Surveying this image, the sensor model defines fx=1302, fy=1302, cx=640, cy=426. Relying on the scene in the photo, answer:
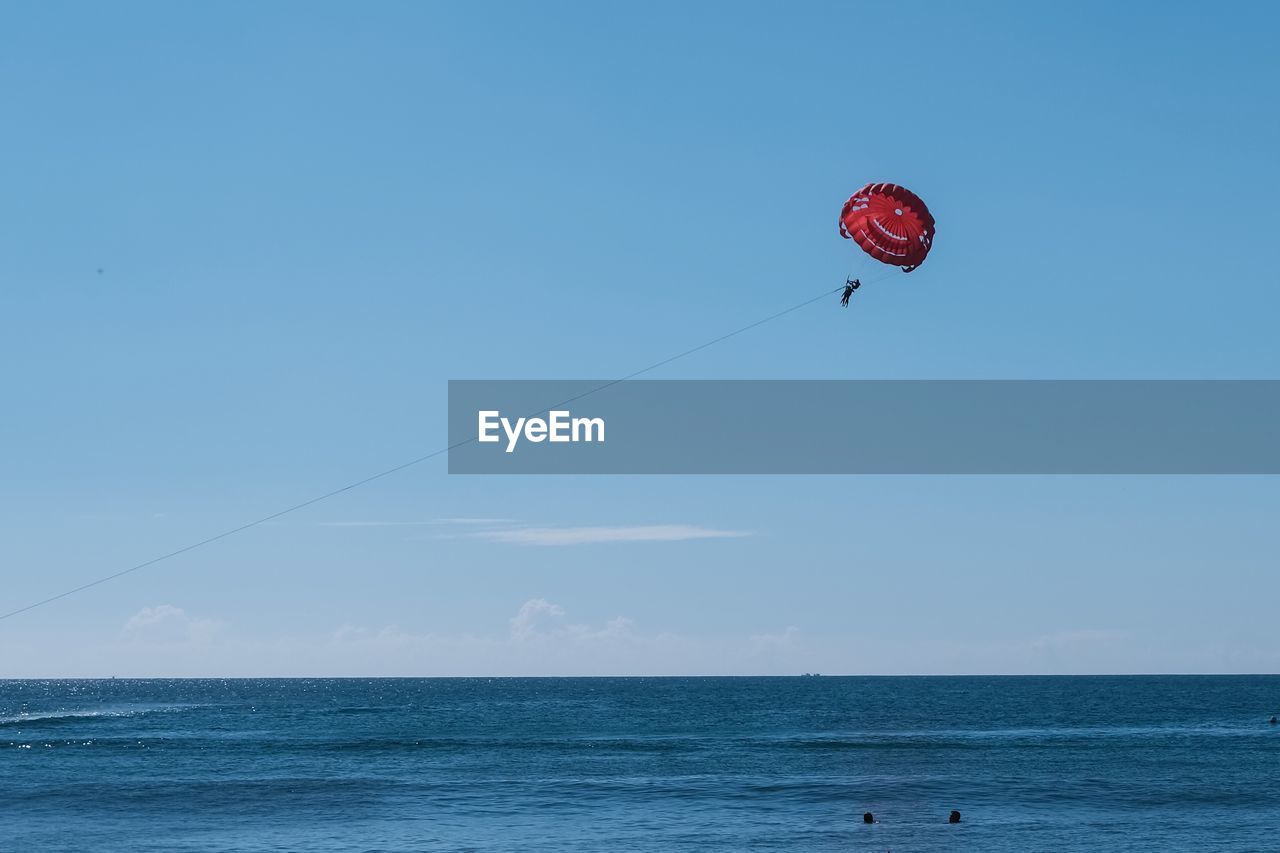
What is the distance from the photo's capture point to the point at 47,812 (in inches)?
2175

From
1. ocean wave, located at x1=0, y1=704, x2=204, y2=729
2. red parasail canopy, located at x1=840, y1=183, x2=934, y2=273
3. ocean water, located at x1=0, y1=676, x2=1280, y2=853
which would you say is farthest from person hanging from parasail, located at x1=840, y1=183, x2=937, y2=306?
ocean wave, located at x1=0, y1=704, x2=204, y2=729

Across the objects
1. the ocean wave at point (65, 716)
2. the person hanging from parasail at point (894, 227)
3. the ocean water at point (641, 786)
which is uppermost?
the person hanging from parasail at point (894, 227)


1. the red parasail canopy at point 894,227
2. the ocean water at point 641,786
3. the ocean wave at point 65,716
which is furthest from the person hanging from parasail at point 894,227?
the ocean wave at point 65,716

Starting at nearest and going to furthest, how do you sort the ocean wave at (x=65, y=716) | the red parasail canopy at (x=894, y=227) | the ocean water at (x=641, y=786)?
1. the red parasail canopy at (x=894, y=227)
2. the ocean water at (x=641, y=786)
3. the ocean wave at (x=65, y=716)

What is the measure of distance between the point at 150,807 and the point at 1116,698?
524 feet

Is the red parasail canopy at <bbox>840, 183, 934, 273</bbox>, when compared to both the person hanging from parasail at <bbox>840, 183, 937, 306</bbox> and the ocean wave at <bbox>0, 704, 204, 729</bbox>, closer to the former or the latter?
the person hanging from parasail at <bbox>840, 183, 937, 306</bbox>

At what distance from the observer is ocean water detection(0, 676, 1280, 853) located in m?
47.8

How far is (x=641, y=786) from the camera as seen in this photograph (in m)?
63.0

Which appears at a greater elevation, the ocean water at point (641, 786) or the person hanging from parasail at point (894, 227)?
the person hanging from parasail at point (894, 227)

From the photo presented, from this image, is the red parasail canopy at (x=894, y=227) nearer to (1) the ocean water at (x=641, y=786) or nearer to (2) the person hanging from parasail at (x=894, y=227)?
(2) the person hanging from parasail at (x=894, y=227)

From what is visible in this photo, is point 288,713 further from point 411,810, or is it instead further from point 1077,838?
point 1077,838

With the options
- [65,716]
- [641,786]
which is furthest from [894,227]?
[65,716]

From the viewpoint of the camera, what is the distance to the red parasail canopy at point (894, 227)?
137 ft

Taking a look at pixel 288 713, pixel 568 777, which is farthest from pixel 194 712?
pixel 568 777
